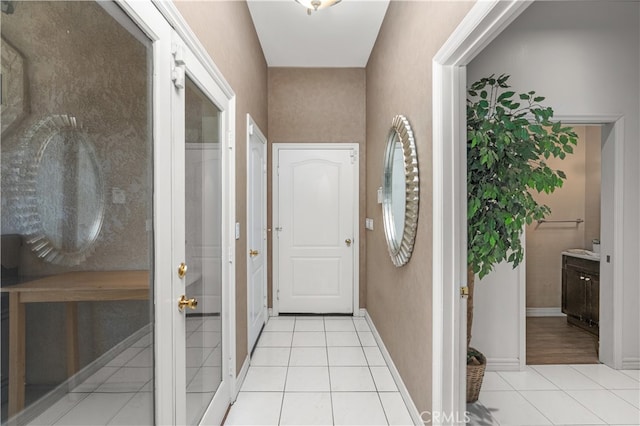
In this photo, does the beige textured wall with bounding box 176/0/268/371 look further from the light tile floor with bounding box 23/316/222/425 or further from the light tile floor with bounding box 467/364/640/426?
the light tile floor with bounding box 467/364/640/426

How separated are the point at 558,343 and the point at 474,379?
173 cm

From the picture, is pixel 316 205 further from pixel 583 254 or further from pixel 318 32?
pixel 583 254

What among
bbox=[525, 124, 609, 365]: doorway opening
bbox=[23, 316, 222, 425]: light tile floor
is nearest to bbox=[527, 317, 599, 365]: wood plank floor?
bbox=[525, 124, 609, 365]: doorway opening

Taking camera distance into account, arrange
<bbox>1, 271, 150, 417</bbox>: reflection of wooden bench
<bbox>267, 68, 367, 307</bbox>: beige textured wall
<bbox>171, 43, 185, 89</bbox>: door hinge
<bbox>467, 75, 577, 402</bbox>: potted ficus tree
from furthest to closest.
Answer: <bbox>267, 68, 367, 307</bbox>: beige textured wall, <bbox>467, 75, 577, 402</bbox>: potted ficus tree, <bbox>171, 43, 185, 89</bbox>: door hinge, <bbox>1, 271, 150, 417</bbox>: reflection of wooden bench

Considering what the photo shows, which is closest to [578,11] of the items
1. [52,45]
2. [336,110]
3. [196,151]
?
[336,110]

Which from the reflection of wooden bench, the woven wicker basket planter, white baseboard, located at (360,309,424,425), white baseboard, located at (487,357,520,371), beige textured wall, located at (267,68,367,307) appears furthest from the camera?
beige textured wall, located at (267,68,367,307)

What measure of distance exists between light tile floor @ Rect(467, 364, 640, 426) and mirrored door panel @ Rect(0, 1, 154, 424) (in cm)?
207

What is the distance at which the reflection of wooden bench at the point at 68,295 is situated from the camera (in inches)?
26.9

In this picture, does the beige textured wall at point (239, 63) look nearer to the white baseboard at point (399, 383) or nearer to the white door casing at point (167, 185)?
the white door casing at point (167, 185)

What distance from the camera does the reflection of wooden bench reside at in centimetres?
68

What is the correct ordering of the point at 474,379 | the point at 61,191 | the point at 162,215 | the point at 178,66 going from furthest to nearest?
the point at 474,379
the point at 178,66
the point at 162,215
the point at 61,191

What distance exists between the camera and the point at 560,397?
2.35 meters

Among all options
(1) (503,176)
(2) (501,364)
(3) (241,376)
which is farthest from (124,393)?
(2) (501,364)

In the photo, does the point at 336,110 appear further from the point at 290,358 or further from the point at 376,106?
the point at 290,358
